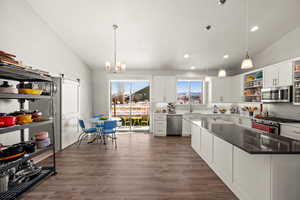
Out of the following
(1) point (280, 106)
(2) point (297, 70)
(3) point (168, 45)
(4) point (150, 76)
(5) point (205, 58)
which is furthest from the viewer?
(4) point (150, 76)

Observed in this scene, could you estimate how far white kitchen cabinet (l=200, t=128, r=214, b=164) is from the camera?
2628 mm

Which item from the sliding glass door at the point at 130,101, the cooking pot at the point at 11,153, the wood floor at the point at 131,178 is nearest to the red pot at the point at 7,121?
the cooking pot at the point at 11,153

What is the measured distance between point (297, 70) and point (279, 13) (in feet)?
4.68

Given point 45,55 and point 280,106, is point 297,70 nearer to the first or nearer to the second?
point 280,106

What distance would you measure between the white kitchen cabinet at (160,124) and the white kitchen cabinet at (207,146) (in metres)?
2.39

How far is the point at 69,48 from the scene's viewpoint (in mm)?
4410

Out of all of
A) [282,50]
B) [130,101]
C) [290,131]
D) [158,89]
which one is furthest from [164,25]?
[290,131]

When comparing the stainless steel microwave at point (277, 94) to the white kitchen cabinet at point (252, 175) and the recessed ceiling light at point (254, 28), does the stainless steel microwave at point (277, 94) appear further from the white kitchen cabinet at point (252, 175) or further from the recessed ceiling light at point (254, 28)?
the white kitchen cabinet at point (252, 175)

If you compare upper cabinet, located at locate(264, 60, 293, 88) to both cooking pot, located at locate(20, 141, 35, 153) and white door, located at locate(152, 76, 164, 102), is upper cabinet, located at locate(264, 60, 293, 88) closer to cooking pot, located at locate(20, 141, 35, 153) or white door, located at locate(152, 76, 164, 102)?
white door, located at locate(152, 76, 164, 102)

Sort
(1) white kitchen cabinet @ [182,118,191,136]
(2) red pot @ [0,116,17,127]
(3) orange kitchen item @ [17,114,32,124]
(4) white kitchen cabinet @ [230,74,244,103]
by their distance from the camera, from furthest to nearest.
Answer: (1) white kitchen cabinet @ [182,118,191,136], (4) white kitchen cabinet @ [230,74,244,103], (3) orange kitchen item @ [17,114,32,124], (2) red pot @ [0,116,17,127]

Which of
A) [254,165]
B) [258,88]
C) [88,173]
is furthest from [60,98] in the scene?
[258,88]

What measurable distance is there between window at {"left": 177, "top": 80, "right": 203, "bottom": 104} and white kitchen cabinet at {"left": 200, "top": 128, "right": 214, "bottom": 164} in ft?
10.6

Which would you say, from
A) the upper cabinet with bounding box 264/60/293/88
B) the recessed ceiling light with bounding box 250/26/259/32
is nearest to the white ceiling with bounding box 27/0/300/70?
the recessed ceiling light with bounding box 250/26/259/32

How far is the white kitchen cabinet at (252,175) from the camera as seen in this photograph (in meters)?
1.44
